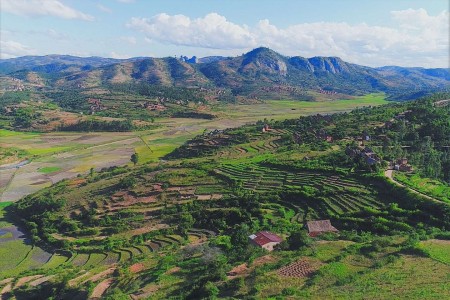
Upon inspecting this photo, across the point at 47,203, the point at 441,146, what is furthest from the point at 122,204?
the point at 441,146

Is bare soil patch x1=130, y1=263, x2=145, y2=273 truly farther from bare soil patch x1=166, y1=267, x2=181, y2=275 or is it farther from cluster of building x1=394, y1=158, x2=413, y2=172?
cluster of building x1=394, y1=158, x2=413, y2=172

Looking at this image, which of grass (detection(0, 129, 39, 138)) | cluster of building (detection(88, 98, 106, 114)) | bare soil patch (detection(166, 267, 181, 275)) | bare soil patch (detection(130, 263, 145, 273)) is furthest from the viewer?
cluster of building (detection(88, 98, 106, 114))

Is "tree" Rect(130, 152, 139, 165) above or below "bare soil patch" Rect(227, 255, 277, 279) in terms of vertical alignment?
below

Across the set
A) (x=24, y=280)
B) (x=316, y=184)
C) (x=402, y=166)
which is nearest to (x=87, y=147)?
(x=24, y=280)

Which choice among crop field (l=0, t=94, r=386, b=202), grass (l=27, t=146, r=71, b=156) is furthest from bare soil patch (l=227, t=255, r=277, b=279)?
grass (l=27, t=146, r=71, b=156)

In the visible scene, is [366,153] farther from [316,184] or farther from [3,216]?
[3,216]

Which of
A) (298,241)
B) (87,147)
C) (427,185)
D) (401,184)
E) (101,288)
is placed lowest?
(101,288)

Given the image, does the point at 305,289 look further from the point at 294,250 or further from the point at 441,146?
the point at 441,146
